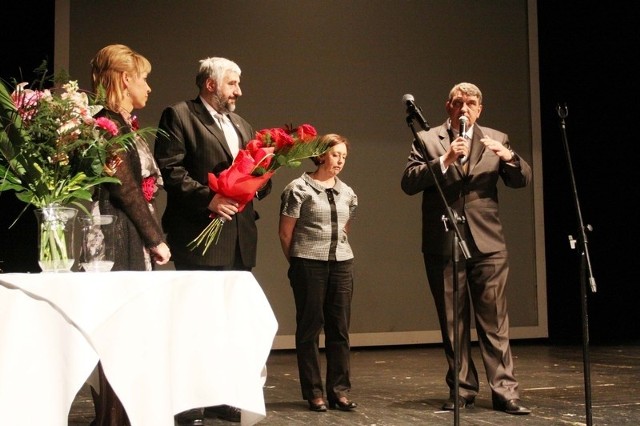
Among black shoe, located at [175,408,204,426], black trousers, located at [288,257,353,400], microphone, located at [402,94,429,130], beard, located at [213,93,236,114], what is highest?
beard, located at [213,93,236,114]

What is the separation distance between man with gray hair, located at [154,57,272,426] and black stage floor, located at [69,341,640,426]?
676mm

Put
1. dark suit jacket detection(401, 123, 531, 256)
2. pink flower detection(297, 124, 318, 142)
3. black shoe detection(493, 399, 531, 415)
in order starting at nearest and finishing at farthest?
pink flower detection(297, 124, 318, 142), black shoe detection(493, 399, 531, 415), dark suit jacket detection(401, 123, 531, 256)

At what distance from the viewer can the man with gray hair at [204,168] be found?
395cm

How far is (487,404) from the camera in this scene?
4.32m

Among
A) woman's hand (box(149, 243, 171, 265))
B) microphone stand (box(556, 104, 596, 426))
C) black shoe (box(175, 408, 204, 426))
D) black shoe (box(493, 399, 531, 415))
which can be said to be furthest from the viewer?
black shoe (box(493, 399, 531, 415))

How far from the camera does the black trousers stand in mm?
4246

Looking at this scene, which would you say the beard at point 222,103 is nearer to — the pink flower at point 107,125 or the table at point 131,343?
the pink flower at point 107,125

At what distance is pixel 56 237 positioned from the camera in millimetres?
2490

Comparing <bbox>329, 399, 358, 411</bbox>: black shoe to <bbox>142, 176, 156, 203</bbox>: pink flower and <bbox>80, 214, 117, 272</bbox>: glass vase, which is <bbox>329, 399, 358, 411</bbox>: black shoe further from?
<bbox>80, 214, 117, 272</bbox>: glass vase

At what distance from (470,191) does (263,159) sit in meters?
1.35

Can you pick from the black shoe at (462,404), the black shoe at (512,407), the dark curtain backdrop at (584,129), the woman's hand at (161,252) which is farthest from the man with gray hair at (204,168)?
the dark curtain backdrop at (584,129)

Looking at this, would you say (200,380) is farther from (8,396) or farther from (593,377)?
(593,377)

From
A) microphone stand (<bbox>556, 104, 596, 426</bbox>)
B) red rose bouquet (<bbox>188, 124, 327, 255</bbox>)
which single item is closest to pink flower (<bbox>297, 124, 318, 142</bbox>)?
red rose bouquet (<bbox>188, 124, 327, 255</bbox>)

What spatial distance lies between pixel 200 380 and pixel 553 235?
6314mm
